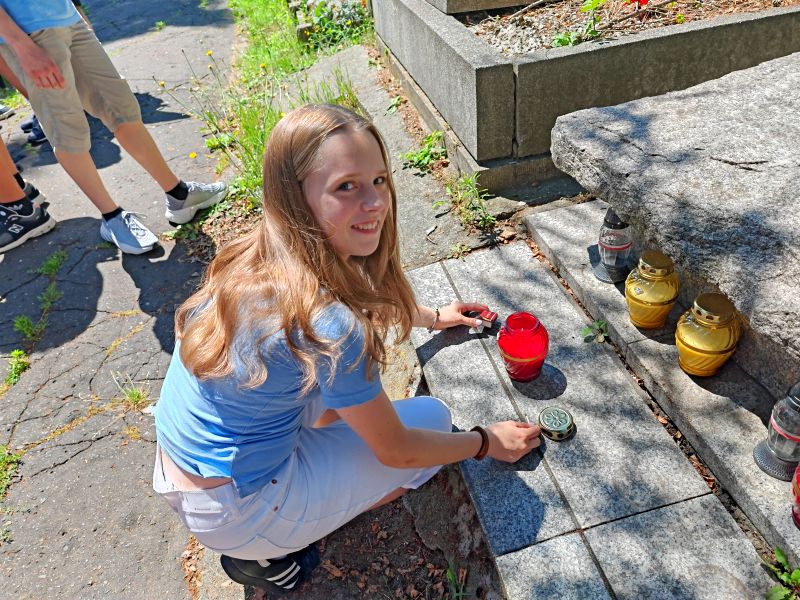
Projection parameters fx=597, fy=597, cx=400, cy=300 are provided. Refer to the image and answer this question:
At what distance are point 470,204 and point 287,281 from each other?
1854 mm

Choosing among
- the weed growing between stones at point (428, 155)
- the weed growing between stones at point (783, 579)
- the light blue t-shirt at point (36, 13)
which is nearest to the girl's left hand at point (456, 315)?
the weed growing between stones at point (783, 579)

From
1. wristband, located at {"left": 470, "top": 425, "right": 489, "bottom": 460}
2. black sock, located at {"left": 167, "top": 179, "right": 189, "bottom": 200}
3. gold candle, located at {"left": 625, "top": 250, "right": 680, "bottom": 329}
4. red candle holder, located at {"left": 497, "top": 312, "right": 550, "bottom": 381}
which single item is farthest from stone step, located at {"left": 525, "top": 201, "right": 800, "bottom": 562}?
black sock, located at {"left": 167, "top": 179, "right": 189, "bottom": 200}

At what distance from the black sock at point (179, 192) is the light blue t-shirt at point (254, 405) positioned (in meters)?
2.48

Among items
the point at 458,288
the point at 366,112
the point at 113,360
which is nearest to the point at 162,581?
the point at 113,360

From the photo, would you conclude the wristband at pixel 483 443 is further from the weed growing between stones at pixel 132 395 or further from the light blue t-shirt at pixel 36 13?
the light blue t-shirt at pixel 36 13

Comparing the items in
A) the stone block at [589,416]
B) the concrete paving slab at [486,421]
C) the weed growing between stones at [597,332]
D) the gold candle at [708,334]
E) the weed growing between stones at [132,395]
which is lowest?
the weed growing between stones at [132,395]

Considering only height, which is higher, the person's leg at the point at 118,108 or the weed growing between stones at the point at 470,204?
the person's leg at the point at 118,108

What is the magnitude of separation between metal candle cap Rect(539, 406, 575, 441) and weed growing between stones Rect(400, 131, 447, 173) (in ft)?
→ 6.77

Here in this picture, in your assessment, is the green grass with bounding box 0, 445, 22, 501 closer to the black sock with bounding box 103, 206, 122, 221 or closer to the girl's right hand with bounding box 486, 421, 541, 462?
the black sock with bounding box 103, 206, 122, 221

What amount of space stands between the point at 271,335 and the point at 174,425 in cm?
48

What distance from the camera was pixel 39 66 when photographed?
10.3 feet

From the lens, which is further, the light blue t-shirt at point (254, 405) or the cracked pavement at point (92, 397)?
the cracked pavement at point (92, 397)

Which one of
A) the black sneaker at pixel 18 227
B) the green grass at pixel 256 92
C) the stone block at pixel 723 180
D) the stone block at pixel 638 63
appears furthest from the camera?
the green grass at pixel 256 92

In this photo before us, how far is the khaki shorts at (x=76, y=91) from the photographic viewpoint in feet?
10.7
